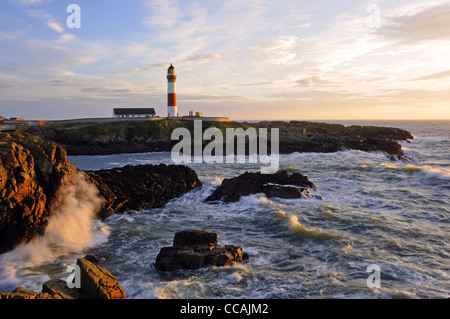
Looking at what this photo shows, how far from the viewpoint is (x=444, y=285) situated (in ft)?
38.5

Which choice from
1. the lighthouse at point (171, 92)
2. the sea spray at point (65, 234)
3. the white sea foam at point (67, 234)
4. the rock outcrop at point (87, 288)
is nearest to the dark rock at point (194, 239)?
the rock outcrop at point (87, 288)

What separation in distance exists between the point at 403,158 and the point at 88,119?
5992cm

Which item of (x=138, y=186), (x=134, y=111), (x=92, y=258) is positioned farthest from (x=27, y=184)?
(x=134, y=111)

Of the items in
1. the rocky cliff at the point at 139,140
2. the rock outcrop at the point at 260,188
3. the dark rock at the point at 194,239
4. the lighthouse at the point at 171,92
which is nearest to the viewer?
the dark rock at the point at 194,239

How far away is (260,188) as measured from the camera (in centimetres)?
2527

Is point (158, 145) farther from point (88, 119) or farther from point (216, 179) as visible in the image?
point (216, 179)

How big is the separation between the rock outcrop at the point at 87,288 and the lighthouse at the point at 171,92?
6156 cm

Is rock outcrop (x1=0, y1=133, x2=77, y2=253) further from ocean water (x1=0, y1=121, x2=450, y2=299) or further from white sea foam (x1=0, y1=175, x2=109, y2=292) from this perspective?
ocean water (x1=0, y1=121, x2=450, y2=299)

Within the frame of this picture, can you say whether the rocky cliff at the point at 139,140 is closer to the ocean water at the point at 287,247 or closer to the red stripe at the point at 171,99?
the red stripe at the point at 171,99

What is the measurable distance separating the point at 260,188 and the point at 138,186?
9202 millimetres

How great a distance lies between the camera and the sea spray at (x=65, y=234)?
559 inches

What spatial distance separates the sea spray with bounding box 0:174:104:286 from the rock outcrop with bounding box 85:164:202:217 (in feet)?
3.68

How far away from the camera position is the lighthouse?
68125 millimetres

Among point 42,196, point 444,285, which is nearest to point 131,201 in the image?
point 42,196
